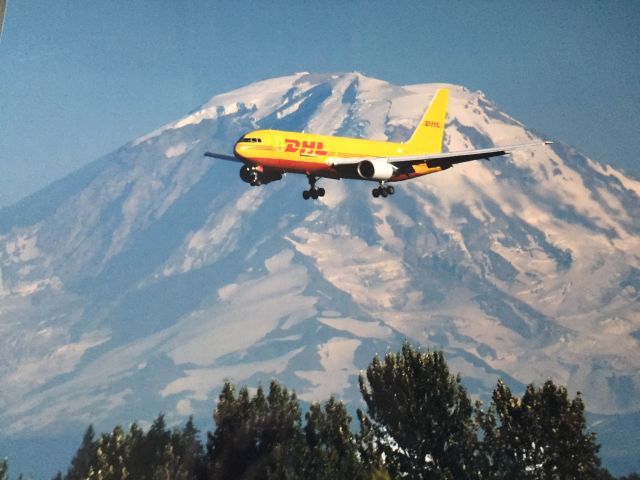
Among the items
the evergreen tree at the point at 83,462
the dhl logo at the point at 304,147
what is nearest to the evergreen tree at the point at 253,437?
the evergreen tree at the point at 83,462

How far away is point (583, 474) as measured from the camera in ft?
214

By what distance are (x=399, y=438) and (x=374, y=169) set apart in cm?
2353

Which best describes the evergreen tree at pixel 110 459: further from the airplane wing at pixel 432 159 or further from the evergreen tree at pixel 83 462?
the airplane wing at pixel 432 159

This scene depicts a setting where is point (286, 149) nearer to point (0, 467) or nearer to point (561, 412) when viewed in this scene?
point (561, 412)

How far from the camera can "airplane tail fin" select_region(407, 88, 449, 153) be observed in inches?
4188

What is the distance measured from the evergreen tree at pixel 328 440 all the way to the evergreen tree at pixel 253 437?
135cm

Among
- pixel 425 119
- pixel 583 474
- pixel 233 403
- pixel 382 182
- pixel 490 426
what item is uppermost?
pixel 425 119

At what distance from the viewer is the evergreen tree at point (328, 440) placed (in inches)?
2864

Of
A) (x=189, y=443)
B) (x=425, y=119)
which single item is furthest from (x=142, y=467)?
(x=425, y=119)

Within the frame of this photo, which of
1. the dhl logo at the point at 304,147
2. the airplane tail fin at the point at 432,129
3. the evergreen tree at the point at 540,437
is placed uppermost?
the airplane tail fin at the point at 432,129

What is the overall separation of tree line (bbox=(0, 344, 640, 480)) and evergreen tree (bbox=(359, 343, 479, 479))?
8cm

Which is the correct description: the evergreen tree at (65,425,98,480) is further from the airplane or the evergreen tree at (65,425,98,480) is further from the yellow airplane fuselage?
the yellow airplane fuselage

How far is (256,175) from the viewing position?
76000 millimetres

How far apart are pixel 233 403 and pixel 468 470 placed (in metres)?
22.0
